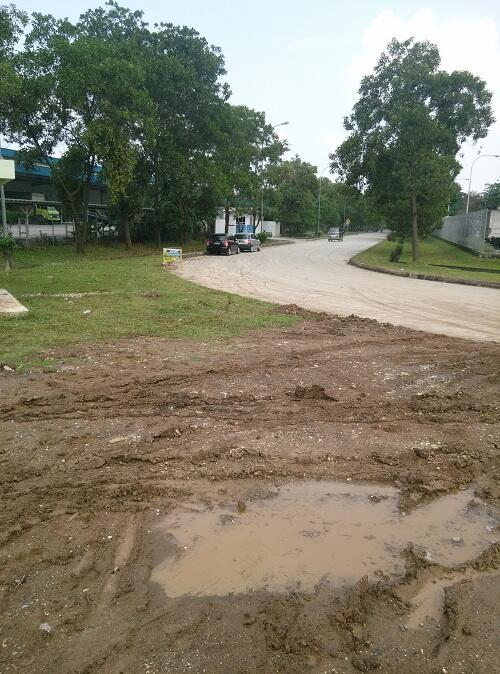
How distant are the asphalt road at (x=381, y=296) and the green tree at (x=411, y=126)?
8.48 m

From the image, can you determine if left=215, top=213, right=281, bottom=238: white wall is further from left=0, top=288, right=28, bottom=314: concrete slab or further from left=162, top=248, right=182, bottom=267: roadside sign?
left=0, top=288, right=28, bottom=314: concrete slab

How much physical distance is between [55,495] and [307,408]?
2.74 metres

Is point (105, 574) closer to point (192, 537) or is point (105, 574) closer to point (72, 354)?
point (192, 537)

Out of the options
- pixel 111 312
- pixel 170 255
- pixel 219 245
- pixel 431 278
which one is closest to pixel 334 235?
pixel 219 245

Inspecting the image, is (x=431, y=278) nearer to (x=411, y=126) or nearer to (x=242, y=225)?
(x=411, y=126)

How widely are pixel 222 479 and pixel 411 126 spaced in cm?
2613

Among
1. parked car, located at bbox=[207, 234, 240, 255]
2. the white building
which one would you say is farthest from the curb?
the white building

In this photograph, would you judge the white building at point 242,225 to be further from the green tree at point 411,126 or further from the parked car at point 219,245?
the green tree at point 411,126

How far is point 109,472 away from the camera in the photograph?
13.5 ft

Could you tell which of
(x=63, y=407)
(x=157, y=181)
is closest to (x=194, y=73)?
(x=157, y=181)

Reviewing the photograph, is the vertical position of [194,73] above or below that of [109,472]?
above

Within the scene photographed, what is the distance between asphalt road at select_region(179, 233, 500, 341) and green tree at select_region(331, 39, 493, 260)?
27.8 feet

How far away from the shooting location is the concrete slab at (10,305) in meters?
10.2

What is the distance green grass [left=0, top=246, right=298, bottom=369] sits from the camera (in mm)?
8445
